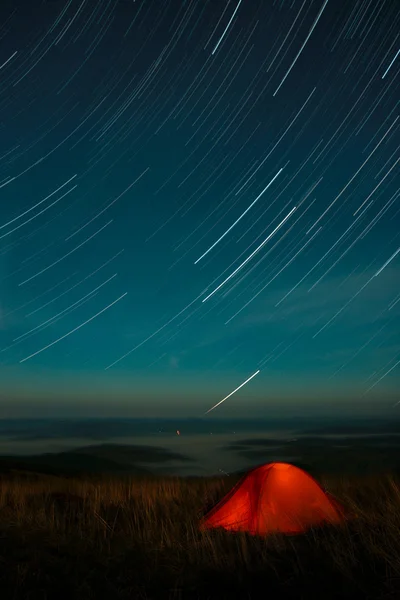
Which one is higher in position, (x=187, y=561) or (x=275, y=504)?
(x=275, y=504)

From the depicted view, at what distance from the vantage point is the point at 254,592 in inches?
279

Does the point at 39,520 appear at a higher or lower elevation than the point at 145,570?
higher

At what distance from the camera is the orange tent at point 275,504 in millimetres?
11727

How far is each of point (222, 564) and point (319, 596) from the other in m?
1.56

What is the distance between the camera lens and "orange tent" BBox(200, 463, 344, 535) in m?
11.7

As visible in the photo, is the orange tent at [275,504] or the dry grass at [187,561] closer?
the dry grass at [187,561]

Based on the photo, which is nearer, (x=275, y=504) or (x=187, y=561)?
(x=187, y=561)

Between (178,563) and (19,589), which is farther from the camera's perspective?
(178,563)

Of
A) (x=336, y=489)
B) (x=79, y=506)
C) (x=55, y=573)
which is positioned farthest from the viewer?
(x=336, y=489)

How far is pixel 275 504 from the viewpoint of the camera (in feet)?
39.2

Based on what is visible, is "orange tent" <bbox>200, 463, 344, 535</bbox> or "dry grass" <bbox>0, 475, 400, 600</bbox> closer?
"dry grass" <bbox>0, 475, 400, 600</bbox>

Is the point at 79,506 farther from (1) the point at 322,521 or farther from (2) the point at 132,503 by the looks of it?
(1) the point at 322,521

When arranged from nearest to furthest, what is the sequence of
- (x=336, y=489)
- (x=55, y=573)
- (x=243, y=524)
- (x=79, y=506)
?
(x=55, y=573) → (x=243, y=524) → (x=79, y=506) → (x=336, y=489)

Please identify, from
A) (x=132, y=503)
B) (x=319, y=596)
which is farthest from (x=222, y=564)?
(x=132, y=503)
